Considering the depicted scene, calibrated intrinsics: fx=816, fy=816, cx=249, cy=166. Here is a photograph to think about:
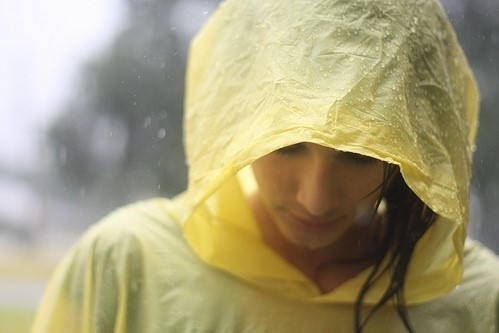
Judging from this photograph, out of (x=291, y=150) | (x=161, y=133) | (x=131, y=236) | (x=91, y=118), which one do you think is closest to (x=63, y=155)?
(x=91, y=118)

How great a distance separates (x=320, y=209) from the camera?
695 mm

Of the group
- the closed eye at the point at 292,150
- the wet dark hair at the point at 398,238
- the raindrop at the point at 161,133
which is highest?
the closed eye at the point at 292,150

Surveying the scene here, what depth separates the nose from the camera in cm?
69

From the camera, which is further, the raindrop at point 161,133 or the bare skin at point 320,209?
the raindrop at point 161,133

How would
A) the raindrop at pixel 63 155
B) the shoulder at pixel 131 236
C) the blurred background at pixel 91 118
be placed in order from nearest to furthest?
the shoulder at pixel 131 236, the blurred background at pixel 91 118, the raindrop at pixel 63 155

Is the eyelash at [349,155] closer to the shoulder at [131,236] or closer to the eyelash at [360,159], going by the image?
the eyelash at [360,159]

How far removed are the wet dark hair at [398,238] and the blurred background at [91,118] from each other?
28 cm

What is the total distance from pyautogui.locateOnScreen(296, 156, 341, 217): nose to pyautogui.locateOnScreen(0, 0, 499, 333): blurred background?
1.15 ft

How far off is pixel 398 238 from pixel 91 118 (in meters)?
0.61

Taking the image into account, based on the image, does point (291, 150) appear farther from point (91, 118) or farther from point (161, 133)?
point (91, 118)

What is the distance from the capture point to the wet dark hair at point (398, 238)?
0.71 m

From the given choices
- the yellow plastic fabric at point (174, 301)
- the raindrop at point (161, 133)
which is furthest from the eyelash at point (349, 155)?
the raindrop at point (161, 133)

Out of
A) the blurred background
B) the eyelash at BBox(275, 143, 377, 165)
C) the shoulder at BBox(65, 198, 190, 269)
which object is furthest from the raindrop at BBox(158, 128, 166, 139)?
the eyelash at BBox(275, 143, 377, 165)

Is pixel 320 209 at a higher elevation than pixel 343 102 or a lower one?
lower
